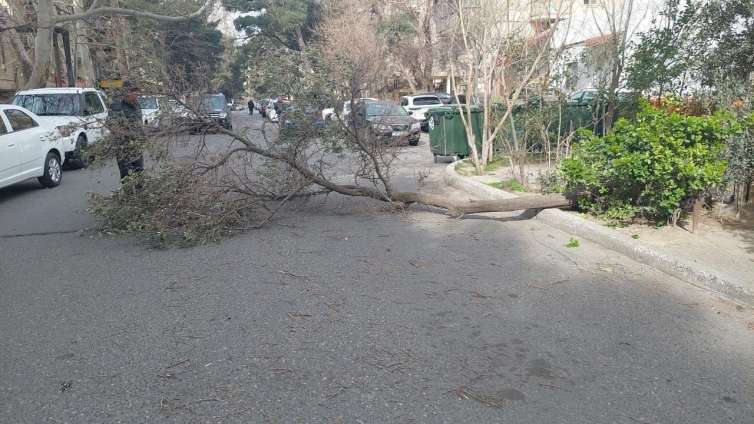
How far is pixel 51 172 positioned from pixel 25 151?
111 cm

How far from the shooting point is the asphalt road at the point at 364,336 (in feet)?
11.1

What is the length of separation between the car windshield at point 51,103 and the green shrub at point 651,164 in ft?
41.0

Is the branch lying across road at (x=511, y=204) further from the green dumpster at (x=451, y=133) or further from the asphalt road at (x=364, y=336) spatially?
the green dumpster at (x=451, y=133)

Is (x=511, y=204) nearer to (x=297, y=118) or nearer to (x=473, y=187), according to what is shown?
(x=473, y=187)

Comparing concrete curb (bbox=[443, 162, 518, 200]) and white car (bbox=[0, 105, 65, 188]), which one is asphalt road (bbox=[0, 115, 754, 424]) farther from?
white car (bbox=[0, 105, 65, 188])

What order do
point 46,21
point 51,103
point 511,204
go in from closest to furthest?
point 511,204 < point 51,103 < point 46,21

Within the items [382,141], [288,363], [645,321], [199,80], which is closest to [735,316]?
[645,321]

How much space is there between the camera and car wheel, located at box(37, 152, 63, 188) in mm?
11617

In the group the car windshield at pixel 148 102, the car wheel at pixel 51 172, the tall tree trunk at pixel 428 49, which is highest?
the tall tree trunk at pixel 428 49

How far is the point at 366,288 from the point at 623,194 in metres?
3.71

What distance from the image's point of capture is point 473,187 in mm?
10086

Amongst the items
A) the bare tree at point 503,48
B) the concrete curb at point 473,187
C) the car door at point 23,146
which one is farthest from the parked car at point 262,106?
the car door at point 23,146

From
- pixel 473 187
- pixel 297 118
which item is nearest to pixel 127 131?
pixel 297 118

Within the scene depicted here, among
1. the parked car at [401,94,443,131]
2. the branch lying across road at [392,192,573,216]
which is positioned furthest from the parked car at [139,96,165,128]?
the parked car at [401,94,443,131]
